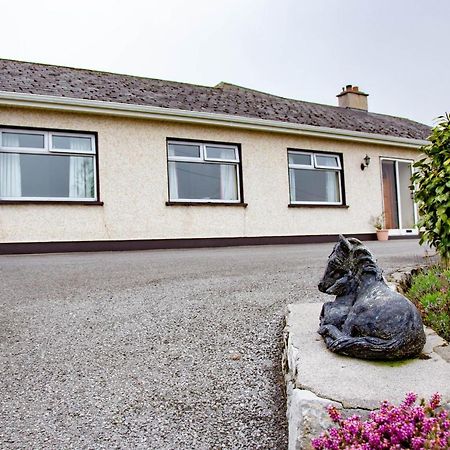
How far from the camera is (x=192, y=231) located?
11.0 metres

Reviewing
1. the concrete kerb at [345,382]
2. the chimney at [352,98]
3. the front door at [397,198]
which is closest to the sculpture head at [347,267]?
the concrete kerb at [345,382]

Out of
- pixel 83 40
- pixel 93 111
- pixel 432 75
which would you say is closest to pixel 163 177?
pixel 93 111

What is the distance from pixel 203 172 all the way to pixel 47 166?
11.8ft

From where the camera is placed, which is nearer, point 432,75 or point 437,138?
point 437,138

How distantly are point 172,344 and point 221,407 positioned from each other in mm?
795

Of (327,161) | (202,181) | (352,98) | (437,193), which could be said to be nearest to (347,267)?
(437,193)

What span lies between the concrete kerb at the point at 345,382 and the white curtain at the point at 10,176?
339 inches

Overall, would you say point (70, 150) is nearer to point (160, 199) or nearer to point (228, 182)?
point (160, 199)

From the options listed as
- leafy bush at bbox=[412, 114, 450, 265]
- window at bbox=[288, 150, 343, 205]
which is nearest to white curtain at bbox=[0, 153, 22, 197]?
window at bbox=[288, 150, 343, 205]

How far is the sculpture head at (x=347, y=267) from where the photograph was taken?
7.79ft

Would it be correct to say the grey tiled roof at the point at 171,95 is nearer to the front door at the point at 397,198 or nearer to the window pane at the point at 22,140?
the window pane at the point at 22,140

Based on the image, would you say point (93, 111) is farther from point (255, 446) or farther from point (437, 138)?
point (255, 446)

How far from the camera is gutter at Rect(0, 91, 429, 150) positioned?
937 centimetres

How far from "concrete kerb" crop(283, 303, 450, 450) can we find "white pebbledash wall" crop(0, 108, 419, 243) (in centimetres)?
831
